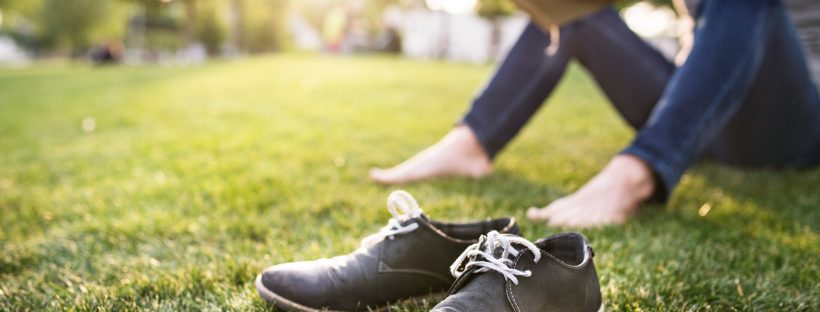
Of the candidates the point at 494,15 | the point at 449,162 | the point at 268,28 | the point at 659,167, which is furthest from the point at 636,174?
the point at 268,28

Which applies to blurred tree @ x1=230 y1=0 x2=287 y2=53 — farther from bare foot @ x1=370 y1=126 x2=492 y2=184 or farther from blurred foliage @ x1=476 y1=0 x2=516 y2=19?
bare foot @ x1=370 y1=126 x2=492 y2=184

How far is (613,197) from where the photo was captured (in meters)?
1.72

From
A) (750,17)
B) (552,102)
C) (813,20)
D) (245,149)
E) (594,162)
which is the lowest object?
(552,102)

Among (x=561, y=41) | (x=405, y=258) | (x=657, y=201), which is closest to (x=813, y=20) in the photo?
(x=561, y=41)

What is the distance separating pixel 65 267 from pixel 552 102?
17.6ft

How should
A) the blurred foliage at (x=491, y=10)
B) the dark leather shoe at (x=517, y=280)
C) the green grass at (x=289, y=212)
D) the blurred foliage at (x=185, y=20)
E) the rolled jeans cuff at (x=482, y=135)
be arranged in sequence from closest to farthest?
the dark leather shoe at (x=517, y=280) → the green grass at (x=289, y=212) → the rolled jeans cuff at (x=482, y=135) → the blurred foliage at (x=491, y=10) → the blurred foliage at (x=185, y=20)

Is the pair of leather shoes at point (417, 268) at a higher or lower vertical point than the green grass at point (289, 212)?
higher

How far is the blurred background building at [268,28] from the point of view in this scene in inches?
933

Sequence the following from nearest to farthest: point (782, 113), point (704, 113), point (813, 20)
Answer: point (704, 113), point (782, 113), point (813, 20)

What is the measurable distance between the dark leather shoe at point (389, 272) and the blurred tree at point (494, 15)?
21.1m

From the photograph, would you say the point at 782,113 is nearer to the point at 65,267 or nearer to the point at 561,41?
the point at 561,41

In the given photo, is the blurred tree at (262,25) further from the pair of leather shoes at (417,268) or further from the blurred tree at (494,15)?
the pair of leather shoes at (417,268)

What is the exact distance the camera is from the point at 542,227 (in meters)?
1.73

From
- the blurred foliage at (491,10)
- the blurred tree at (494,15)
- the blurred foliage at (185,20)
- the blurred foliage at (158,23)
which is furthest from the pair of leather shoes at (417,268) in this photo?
the blurred foliage at (158,23)
